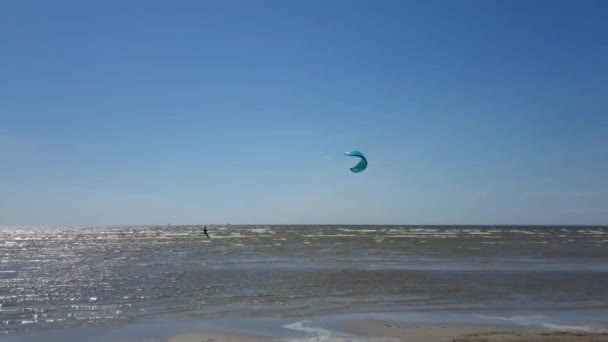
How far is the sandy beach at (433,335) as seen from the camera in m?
11.4

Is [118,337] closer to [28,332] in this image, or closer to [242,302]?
[28,332]

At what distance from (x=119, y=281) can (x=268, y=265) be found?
9.23m

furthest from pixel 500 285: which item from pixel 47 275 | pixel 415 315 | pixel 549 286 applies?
pixel 47 275

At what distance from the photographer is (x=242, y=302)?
1698cm

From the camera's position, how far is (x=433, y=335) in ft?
39.0

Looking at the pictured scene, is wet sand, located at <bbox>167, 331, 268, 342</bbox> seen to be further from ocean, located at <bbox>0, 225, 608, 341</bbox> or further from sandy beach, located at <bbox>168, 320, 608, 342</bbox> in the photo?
ocean, located at <bbox>0, 225, 608, 341</bbox>

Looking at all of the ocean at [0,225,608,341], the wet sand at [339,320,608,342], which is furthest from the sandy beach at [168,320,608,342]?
the ocean at [0,225,608,341]

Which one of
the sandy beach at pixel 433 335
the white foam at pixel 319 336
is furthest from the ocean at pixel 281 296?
the sandy beach at pixel 433 335

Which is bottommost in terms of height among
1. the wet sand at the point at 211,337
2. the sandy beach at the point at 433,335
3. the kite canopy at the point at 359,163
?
the wet sand at the point at 211,337

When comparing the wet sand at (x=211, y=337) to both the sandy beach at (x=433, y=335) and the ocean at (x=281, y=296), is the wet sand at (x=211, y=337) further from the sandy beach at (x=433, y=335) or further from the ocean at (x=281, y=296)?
the ocean at (x=281, y=296)

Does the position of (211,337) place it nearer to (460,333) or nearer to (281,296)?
(460,333)

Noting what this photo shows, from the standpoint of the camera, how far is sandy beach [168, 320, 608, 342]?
450 inches

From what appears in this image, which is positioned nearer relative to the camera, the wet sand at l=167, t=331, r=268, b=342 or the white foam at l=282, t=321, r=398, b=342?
the white foam at l=282, t=321, r=398, b=342

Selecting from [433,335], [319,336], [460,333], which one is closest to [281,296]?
[319,336]
